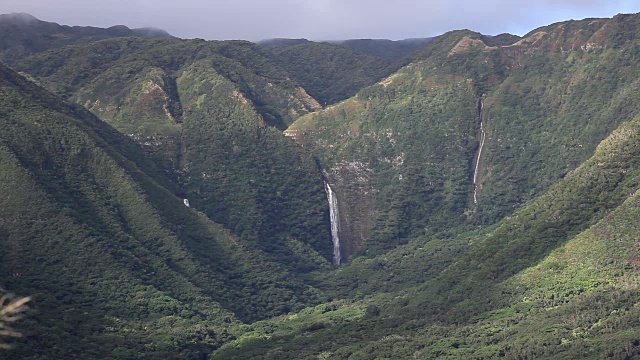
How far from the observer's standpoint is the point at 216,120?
546 ft

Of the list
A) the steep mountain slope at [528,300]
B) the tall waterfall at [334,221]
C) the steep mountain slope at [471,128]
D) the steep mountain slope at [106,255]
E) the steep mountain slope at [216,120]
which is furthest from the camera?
the tall waterfall at [334,221]

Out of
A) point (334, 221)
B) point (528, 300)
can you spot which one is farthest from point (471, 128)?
point (528, 300)

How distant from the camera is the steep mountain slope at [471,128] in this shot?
151500 mm

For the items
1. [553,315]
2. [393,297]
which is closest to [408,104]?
[393,297]

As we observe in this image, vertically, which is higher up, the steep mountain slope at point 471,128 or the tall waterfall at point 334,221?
the steep mountain slope at point 471,128

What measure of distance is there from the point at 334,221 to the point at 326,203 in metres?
3.48

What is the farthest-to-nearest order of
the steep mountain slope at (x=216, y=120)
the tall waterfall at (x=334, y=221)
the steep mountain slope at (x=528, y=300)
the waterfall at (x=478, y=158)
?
the waterfall at (x=478, y=158), the tall waterfall at (x=334, y=221), the steep mountain slope at (x=216, y=120), the steep mountain slope at (x=528, y=300)

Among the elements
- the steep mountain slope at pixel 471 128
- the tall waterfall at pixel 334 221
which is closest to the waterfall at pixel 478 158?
the steep mountain slope at pixel 471 128

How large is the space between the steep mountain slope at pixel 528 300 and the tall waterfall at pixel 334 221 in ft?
103

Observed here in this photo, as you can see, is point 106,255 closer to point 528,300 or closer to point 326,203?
point 528,300

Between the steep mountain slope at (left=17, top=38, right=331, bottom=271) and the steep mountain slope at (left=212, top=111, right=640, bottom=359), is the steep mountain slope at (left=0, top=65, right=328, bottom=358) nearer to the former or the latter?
the steep mountain slope at (left=212, top=111, right=640, bottom=359)

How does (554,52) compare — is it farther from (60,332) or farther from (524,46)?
(60,332)

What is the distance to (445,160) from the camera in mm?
162000

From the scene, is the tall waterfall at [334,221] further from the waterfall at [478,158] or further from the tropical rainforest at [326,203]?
the waterfall at [478,158]
